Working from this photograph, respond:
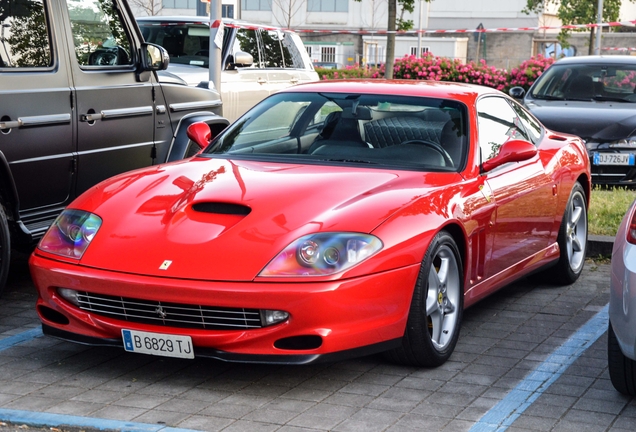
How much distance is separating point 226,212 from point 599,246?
14.6ft

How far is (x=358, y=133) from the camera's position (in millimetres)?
6055

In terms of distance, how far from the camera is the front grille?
4641 millimetres

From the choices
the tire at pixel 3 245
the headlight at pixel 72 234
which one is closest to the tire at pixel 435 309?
the headlight at pixel 72 234

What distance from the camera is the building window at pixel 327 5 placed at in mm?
64438

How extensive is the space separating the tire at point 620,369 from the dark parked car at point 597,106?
716 centimetres

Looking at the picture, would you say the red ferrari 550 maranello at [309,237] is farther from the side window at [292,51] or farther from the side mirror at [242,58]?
the side window at [292,51]

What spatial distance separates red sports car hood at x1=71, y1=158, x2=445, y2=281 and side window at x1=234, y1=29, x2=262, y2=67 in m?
7.19

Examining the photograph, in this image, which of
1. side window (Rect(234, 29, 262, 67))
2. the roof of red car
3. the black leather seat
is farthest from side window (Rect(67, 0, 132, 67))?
side window (Rect(234, 29, 262, 67))

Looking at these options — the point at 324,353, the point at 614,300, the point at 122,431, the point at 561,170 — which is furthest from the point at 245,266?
the point at 561,170

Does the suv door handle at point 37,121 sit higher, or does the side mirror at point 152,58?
the side mirror at point 152,58

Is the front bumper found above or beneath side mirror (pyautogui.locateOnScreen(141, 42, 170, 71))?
beneath

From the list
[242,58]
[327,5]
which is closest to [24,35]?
[242,58]

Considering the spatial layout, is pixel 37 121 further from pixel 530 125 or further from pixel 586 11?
pixel 586 11

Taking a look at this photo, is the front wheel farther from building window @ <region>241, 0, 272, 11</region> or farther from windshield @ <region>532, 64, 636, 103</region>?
building window @ <region>241, 0, 272, 11</region>
